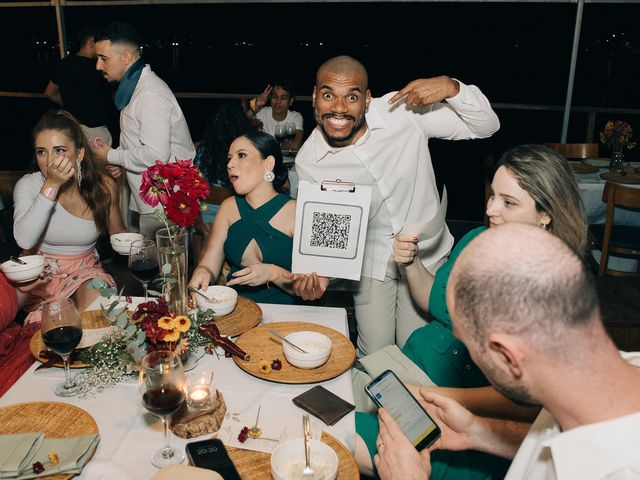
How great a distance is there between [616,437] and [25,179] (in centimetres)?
277

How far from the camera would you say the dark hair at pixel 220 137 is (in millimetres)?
3650

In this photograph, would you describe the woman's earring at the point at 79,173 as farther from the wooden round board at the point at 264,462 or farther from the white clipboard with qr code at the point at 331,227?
the wooden round board at the point at 264,462

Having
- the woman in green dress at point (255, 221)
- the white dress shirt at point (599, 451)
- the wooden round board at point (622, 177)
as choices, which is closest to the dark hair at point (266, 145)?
the woman in green dress at point (255, 221)

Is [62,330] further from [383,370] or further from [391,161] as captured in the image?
[391,161]

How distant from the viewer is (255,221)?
9.00 ft

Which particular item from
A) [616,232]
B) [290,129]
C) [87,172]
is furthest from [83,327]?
[616,232]

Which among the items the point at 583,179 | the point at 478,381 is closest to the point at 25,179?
the point at 478,381

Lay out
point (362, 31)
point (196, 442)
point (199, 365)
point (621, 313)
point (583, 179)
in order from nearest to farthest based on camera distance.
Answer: point (196, 442)
point (199, 365)
point (621, 313)
point (583, 179)
point (362, 31)

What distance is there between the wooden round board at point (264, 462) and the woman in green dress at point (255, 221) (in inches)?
52.3

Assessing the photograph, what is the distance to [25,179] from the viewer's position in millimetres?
2729

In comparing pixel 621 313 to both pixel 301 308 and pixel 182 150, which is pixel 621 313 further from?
pixel 182 150

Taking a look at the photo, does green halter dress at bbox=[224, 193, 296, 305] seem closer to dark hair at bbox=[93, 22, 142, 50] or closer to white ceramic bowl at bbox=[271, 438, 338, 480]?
white ceramic bowl at bbox=[271, 438, 338, 480]

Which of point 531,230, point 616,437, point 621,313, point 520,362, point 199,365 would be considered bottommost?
point 621,313

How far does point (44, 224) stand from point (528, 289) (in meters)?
2.37
